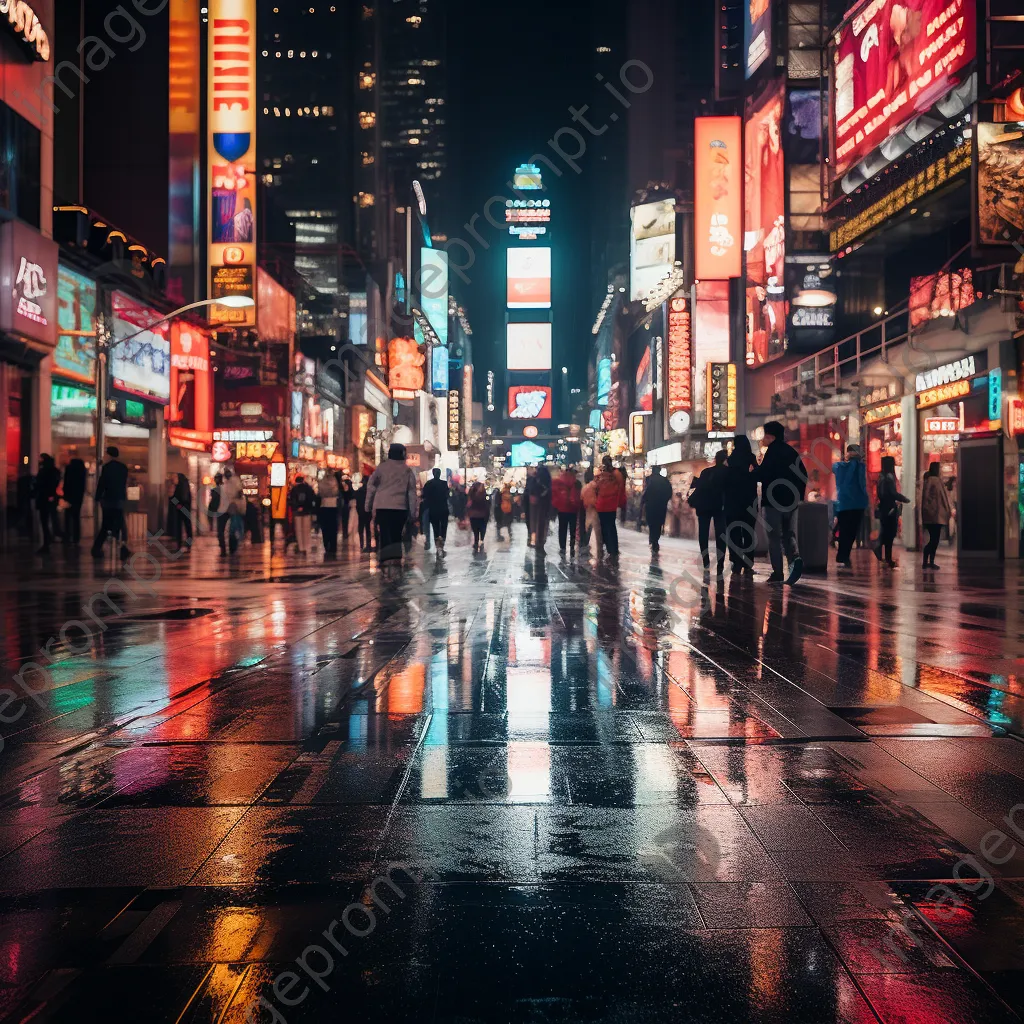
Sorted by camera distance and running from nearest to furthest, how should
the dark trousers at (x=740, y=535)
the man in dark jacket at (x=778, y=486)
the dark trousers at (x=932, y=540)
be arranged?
the man in dark jacket at (x=778, y=486)
the dark trousers at (x=740, y=535)
the dark trousers at (x=932, y=540)

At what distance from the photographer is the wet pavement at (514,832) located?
2.71 m

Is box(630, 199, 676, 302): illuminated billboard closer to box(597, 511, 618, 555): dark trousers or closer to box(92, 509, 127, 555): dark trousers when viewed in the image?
box(597, 511, 618, 555): dark trousers

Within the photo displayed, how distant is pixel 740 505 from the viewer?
17.7m

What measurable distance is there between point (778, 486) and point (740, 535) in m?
1.96

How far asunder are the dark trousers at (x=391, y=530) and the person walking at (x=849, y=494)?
287 inches

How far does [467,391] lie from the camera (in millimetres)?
195125

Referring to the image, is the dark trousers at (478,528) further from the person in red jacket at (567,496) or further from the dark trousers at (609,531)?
the dark trousers at (609,531)

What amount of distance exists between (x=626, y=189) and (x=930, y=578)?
116m

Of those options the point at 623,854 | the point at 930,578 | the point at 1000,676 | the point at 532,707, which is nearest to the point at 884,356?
the point at 930,578

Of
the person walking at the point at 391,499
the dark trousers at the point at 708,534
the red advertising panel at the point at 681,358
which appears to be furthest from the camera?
the red advertising panel at the point at 681,358

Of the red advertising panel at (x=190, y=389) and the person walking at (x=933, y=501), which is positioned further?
the red advertising panel at (x=190, y=389)

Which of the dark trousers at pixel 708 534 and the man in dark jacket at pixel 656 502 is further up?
the man in dark jacket at pixel 656 502

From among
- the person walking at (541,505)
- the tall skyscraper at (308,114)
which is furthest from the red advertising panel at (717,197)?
the tall skyscraper at (308,114)

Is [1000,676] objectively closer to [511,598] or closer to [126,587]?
[511,598]
